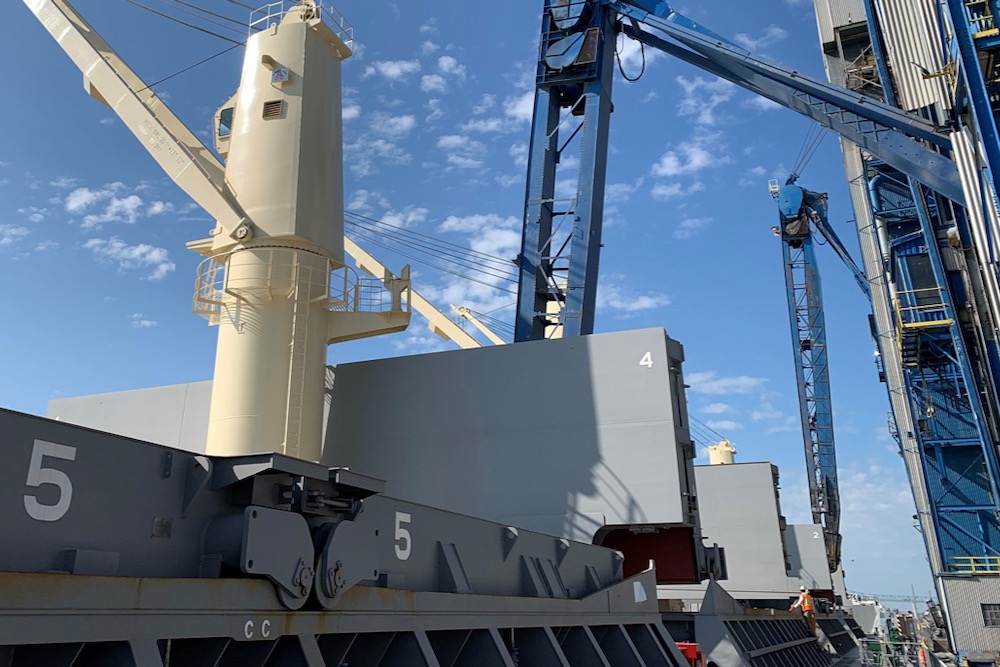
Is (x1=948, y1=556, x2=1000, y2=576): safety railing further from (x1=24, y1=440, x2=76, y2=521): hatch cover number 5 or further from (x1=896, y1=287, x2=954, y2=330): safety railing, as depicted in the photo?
(x1=24, y1=440, x2=76, y2=521): hatch cover number 5

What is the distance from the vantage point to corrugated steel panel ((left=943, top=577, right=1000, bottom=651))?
26.4 meters

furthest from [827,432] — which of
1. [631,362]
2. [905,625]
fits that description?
[631,362]

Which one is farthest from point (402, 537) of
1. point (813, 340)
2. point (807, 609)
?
point (813, 340)

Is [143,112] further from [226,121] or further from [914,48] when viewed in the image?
[914,48]

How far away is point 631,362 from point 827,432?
160ft

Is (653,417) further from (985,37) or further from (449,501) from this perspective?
(985,37)

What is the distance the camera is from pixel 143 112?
48.8 ft

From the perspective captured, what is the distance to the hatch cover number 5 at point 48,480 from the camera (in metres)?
3.74

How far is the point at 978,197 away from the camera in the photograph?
17.1 meters

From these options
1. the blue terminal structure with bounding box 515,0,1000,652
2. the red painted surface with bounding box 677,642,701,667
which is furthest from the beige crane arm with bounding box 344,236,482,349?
the red painted surface with bounding box 677,642,701,667

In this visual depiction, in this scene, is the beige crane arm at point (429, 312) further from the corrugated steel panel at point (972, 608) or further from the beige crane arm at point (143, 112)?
the corrugated steel panel at point (972, 608)

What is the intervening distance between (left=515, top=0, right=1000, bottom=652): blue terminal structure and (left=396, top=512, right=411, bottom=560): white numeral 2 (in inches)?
466

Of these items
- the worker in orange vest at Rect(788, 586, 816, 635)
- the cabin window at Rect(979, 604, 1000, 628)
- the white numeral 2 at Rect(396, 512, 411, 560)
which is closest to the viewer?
the white numeral 2 at Rect(396, 512, 411, 560)

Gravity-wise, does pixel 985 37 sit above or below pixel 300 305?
above
